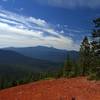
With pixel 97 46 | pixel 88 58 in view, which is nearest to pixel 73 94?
pixel 97 46

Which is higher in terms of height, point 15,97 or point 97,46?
point 97,46

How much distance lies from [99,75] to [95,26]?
Answer: 18.9ft

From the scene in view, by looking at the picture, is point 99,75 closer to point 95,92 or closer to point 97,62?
point 97,62

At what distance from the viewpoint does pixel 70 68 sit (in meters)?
83.9

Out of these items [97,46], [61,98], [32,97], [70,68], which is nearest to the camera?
[61,98]

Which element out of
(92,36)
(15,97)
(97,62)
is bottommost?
(15,97)

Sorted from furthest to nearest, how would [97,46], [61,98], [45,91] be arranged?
[97,46], [45,91], [61,98]

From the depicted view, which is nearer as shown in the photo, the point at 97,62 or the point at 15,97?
the point at 15,97

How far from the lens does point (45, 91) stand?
90.3 ft

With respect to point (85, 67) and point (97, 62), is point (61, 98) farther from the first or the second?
point (85, 67)

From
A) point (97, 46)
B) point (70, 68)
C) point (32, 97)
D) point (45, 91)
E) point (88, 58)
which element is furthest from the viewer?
point (70, 68)

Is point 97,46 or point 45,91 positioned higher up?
point 97,46

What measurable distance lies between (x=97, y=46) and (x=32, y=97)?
33.4 ft

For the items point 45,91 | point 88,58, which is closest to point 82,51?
point 88,58
